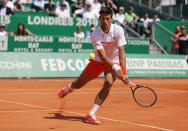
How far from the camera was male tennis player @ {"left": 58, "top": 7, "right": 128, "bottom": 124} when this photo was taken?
8.26 meters

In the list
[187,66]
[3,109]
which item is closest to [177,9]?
[187,66]

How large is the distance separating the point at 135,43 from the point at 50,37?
4.58 metres

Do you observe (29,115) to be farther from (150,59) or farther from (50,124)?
(150,59)

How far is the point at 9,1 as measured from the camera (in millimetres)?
22062

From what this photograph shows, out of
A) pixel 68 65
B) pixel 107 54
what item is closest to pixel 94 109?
pixel 107 54

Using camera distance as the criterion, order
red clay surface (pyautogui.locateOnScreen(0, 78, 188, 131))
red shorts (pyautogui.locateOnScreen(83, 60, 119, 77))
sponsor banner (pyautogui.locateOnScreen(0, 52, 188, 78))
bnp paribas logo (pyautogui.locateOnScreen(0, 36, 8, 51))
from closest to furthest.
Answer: red clay surface (pyautogui.locateOnScreen(0, 78, 188, 131))
red shorts (pyautogui.locateOnScreen(83, 60, 119, 77))
sponsor banner (pyautogui.locateOnScreen(0, 52, 188, 78))
bnp paribas logo (pyautogui.locateOnScreen(0, 36, 8, 51))

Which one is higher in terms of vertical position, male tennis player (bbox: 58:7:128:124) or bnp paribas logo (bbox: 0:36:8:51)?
male tennis player (bbox: 58:7:128:124)

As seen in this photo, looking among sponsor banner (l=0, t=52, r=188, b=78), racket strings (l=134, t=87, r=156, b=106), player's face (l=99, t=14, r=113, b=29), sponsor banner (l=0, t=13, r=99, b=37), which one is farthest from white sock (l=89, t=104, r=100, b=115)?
sponsor banner (l=0, t=13, r=99, b=37)

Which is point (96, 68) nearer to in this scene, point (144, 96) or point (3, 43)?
point (144, 96)

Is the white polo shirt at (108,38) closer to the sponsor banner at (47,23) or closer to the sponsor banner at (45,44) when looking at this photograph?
the sponsor banner at (45,44)

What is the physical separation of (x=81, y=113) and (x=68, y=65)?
36.2 feet

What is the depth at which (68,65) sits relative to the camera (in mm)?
20625

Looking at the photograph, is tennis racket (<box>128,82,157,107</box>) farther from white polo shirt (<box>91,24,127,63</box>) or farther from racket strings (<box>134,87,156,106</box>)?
white polo shirt (<box>91,24,127,63</box>)

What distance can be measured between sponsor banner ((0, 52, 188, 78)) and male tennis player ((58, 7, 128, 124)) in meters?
11.0
